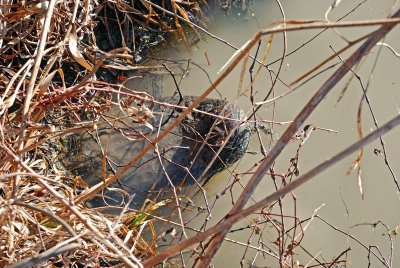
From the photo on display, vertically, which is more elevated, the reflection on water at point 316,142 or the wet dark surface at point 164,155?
the reflection on water at point 316,142

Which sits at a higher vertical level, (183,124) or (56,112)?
(183,124)

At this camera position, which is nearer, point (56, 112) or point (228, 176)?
point (56, 112)

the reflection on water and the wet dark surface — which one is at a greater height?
the reflection on water

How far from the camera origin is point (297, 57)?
2527 mm

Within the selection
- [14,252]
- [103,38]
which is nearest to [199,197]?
[103,38]

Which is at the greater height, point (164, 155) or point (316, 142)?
point (316, 142)

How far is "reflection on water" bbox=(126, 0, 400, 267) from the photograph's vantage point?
2.33 m

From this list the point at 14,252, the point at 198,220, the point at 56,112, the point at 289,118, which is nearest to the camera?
the point at 14,252

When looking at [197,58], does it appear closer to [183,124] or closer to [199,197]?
[183,124]

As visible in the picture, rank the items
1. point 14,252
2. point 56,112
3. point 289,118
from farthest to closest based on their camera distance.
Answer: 1. point 289,118
2. point 56,112
3. point 14,252

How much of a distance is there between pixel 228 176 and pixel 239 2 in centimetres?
84

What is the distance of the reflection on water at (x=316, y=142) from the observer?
233 cm

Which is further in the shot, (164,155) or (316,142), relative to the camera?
(316,142)

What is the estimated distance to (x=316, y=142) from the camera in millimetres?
2439
